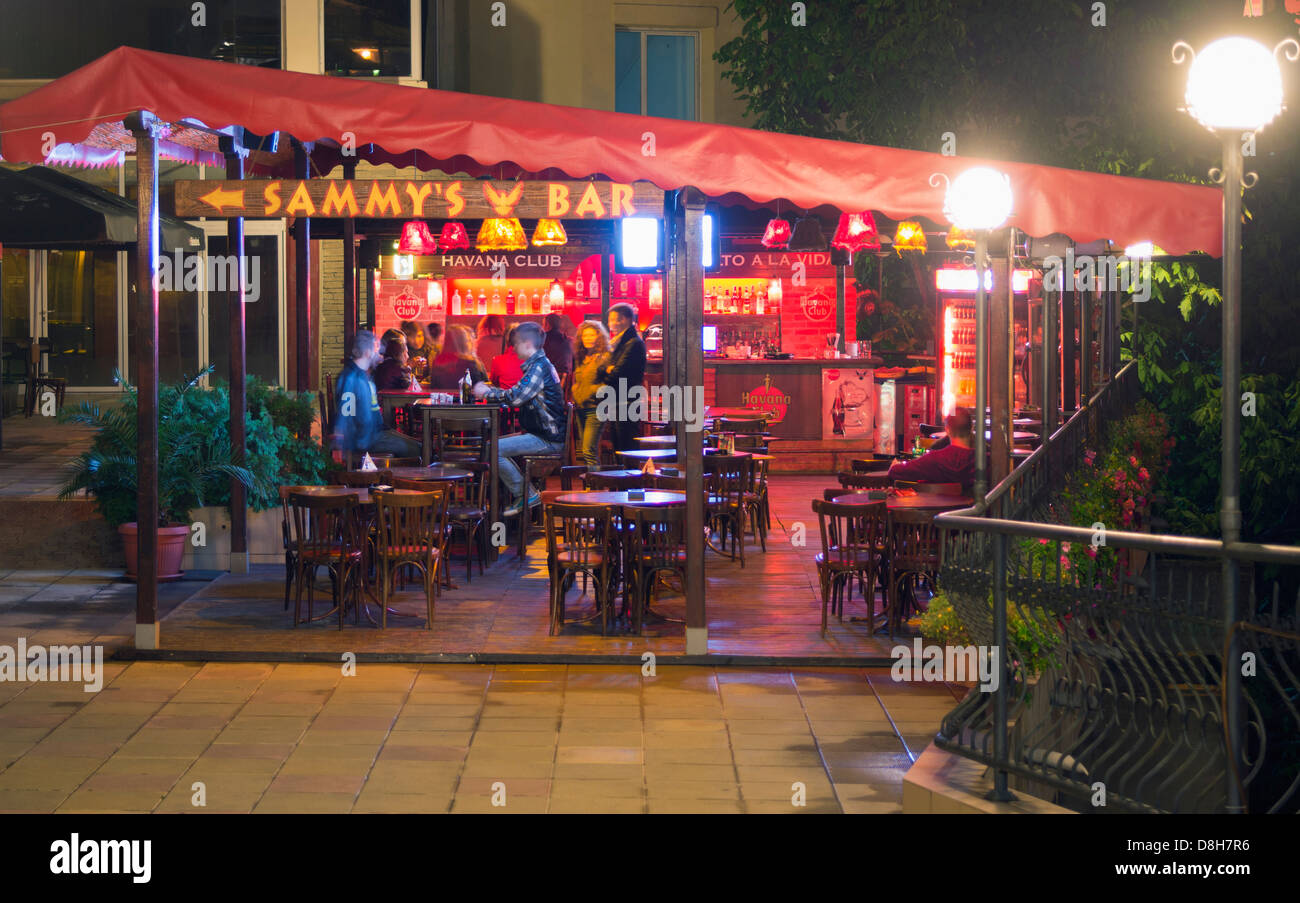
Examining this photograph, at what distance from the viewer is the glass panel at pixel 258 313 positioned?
59.5 ft

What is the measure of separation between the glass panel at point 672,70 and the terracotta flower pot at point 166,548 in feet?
39.9

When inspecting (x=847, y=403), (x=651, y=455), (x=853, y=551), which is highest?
(x=847, y=403)

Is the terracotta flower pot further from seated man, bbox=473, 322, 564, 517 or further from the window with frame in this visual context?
the window with frame

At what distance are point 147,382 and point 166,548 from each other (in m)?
2.35

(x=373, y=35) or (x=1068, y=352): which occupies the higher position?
(x=373, y=35)

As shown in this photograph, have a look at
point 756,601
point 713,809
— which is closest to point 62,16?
point 756,601

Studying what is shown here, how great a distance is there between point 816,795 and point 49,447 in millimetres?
11919

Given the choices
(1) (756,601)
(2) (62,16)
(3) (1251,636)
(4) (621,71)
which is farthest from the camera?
(4) (621,71)

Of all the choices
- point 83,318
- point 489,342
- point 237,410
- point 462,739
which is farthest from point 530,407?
point 83,318

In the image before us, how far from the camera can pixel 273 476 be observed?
10.3m

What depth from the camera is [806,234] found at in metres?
14.2

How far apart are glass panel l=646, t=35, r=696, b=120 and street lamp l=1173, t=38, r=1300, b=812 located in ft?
50.6

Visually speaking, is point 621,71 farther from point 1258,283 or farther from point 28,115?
point 28,115

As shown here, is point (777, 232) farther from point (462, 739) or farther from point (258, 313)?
point (462, 739)
